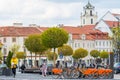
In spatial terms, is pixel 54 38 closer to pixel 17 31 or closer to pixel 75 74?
pixel 75 74

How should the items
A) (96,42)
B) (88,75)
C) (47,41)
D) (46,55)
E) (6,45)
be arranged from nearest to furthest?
(88,75) < (47,41) < (46,55) < (6,45) < (96,42)

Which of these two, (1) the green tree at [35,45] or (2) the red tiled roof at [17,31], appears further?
(2) the red tiled roof at [17,31]

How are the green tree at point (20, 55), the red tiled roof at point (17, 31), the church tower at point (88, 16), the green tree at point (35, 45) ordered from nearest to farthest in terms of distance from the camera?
the green tree at point (35, 45) < the green tree at point (20, 55) < the red tiled roof at point (17, 31) < the church tower at point (88, 16)

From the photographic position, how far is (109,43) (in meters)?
146

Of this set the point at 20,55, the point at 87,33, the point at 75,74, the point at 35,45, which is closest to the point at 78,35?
the point at 87,33

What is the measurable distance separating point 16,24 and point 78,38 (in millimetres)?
15215

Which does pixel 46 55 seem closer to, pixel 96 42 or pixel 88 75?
pixel 96 42

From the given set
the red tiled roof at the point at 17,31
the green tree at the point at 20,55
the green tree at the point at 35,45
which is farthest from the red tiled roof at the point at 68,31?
the green tree at the point at 35,45

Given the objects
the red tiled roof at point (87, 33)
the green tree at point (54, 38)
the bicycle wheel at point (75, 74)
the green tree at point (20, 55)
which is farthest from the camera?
the red tiled roof at point (87, 33)

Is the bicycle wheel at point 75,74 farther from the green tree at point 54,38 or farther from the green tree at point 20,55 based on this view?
the green tree at point 20,55

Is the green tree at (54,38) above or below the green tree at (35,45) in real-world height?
above

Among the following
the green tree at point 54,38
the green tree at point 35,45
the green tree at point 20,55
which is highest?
the green tree at point 54,38

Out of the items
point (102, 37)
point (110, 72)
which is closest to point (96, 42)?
point (102, 37)

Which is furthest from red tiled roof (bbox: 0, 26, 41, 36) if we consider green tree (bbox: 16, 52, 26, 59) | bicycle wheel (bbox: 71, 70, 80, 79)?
bicycle wheel (bbox: 71, 70, 80, 79)
